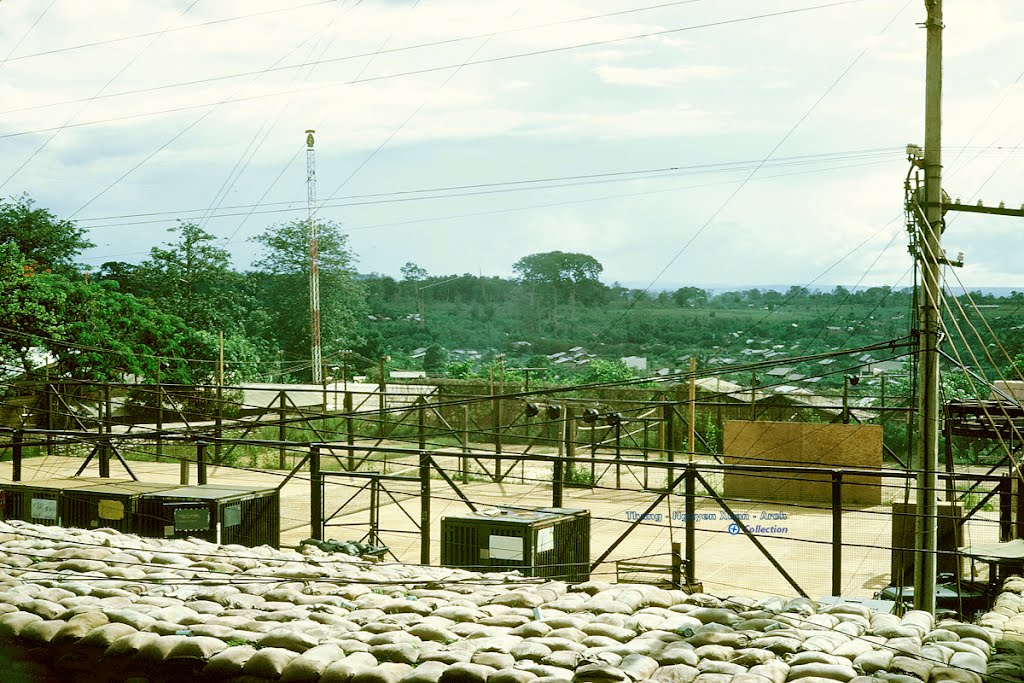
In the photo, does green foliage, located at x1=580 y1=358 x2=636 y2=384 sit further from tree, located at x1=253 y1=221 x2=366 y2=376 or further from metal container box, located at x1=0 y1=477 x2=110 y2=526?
metal container box, located at x1=0 y1=477 x2=110 y2=526

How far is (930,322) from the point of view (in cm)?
1348

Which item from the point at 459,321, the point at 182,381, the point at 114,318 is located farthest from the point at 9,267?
the point at 459,321

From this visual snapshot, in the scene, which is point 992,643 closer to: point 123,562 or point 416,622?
point 416,622

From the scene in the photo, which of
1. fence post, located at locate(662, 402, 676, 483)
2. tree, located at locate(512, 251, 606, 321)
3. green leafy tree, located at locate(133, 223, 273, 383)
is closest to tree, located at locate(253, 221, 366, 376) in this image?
green leafy tree, located at locate(133, 223, 273, 383)

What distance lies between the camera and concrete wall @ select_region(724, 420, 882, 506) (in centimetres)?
2928

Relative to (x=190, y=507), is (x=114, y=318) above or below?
above

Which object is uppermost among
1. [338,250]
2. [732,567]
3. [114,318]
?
[338,250]

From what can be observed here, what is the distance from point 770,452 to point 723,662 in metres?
21.1

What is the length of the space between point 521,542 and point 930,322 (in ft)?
22.0

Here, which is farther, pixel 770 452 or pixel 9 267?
pixel 9 267

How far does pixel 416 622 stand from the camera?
11.6 meters

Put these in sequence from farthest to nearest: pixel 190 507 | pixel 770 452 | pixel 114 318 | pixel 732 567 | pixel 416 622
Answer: pixel 114 318 → pixel 770 452 → pixel 732 567 → pixel 190 507 → pixel 416 622

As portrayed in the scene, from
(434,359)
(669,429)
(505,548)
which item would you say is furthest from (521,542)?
(434,359)

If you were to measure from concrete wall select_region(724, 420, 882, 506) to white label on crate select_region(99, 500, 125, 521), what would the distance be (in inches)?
706
